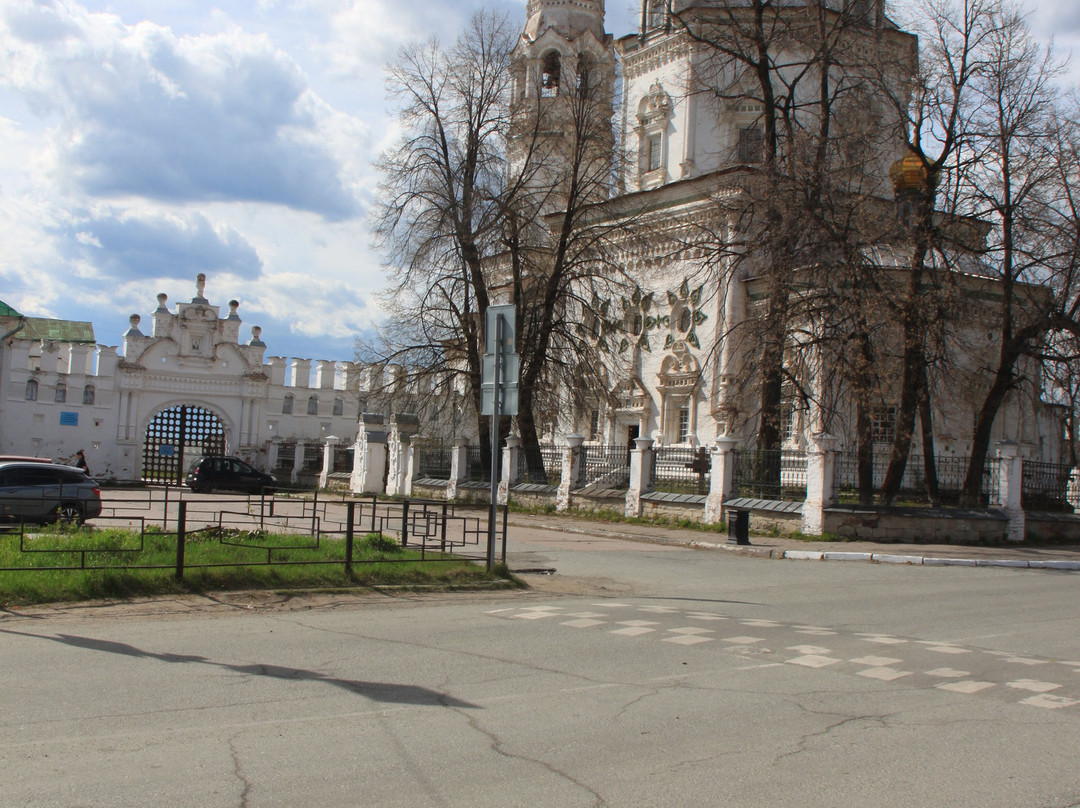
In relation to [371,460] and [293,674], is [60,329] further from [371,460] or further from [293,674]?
[293,674]

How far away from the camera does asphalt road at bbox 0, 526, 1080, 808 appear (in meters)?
4.69

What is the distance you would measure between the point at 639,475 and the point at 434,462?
1122 centimetres

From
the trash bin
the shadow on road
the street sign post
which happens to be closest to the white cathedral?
the trash bin

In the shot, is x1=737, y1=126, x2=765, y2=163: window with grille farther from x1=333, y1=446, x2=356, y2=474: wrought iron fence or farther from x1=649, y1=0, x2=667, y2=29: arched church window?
x1=333, y1=446, x2=356, y2=474: wrought iron fence

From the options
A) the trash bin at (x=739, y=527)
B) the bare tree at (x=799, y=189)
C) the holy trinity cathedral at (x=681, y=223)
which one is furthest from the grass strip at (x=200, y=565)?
the holy trinity cathedral at (x=681, y=223)

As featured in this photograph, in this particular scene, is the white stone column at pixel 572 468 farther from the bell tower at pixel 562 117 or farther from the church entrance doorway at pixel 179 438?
the church entrance doorway at pixel 179 438

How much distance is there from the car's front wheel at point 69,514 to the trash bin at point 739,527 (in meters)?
12.1

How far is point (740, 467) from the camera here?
22.9 m

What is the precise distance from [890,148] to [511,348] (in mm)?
18445

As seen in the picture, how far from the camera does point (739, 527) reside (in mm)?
19469

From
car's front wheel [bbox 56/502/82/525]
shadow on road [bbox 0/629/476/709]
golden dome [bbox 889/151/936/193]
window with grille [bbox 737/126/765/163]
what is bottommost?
shadow on road [bbox 0/629/476/709]

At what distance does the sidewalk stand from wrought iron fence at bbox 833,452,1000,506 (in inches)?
68.4

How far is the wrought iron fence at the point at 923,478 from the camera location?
22.5 meters

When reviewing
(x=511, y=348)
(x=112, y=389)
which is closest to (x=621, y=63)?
(x=112, y=389)
